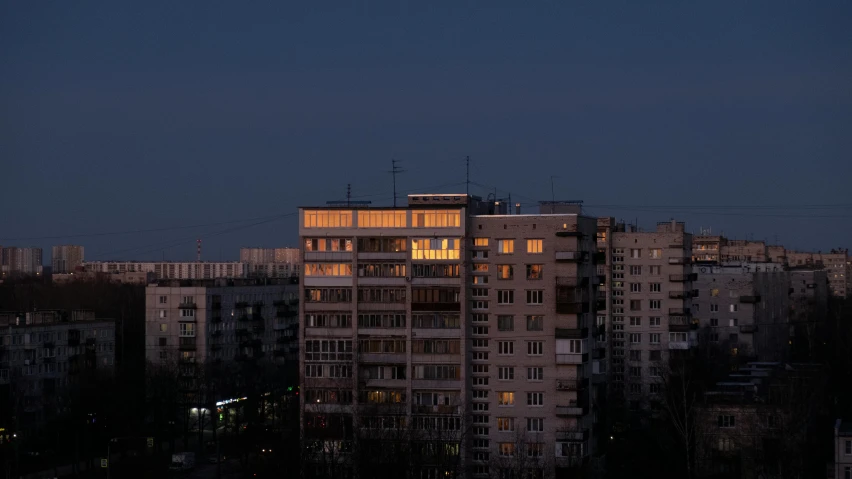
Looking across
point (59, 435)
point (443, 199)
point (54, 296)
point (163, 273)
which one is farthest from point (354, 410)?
point (163, 273)

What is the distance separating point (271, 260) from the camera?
141000 millimetres

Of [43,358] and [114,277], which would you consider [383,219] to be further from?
[114,277]

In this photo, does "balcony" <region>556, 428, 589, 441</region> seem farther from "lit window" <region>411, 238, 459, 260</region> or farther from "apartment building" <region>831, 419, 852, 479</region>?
"apartment building" <region>831, 419, 852, 479</region>

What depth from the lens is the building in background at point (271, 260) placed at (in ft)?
398

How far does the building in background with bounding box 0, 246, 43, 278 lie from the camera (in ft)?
436

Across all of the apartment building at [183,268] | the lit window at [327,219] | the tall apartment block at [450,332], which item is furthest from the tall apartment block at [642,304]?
the apartment building at [183,268]

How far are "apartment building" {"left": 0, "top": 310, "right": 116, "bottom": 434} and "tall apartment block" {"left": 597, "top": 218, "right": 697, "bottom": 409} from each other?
2065 centimetres

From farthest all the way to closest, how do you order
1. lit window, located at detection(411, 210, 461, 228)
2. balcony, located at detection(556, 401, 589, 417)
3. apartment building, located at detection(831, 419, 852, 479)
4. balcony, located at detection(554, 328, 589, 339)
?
lit window, located at detection(411, 210, 461, 228), balcony, located at detection(554, 328, 589, 339), balcony, located at detection(556, 401, 589, 417), apartment building, located at detection(831, 419, 852, 479)

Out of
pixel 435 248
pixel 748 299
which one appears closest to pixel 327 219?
pixel 435 248

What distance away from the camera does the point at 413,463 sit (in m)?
32.6

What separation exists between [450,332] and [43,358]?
21.9 meters

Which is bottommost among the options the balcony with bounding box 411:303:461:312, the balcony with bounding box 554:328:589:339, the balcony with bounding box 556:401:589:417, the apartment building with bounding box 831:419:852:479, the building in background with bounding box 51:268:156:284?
the apartment building with bounding box 831:419:852:479

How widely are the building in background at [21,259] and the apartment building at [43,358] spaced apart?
8153 centimetres

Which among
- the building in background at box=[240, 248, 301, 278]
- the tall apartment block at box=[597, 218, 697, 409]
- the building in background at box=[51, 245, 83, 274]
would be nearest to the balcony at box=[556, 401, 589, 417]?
the tall apartment block at box=[597, 218, 697, 409]
